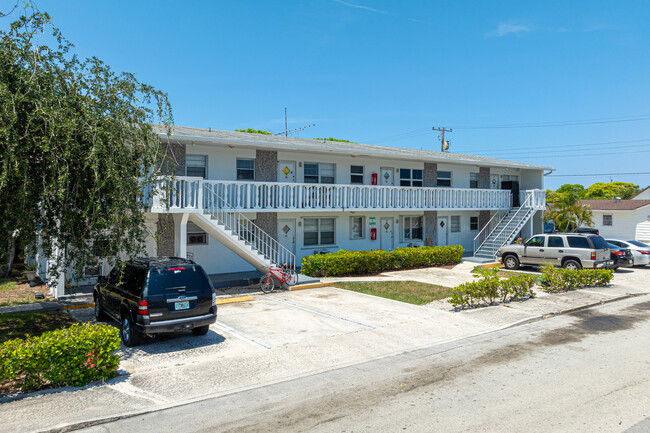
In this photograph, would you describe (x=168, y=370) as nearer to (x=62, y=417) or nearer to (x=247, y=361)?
(x=247, y=361)

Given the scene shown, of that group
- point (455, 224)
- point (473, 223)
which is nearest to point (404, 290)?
point (455, 224)

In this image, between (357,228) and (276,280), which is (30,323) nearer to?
(276,280)

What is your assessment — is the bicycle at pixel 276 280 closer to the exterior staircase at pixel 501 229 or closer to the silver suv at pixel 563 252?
the silver suv at pixel 563 252

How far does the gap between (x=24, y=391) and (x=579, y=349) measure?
9.48m

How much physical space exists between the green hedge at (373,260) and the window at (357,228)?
2.43 metres

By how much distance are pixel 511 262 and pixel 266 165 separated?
11.9 m

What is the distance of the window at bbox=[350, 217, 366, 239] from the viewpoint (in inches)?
859

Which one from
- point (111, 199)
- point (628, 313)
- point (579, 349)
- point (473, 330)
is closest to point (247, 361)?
point (111, 199)

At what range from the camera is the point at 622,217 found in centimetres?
3744

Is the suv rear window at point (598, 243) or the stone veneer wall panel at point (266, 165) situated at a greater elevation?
the stone veneer wall panel at point (266, 165)

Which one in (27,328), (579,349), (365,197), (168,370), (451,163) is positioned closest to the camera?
(168,370)

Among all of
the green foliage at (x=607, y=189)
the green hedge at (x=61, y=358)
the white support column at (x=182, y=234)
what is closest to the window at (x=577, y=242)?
the white support column at (x=182, y=234)

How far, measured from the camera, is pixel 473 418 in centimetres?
584

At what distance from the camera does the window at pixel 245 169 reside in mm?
18250
